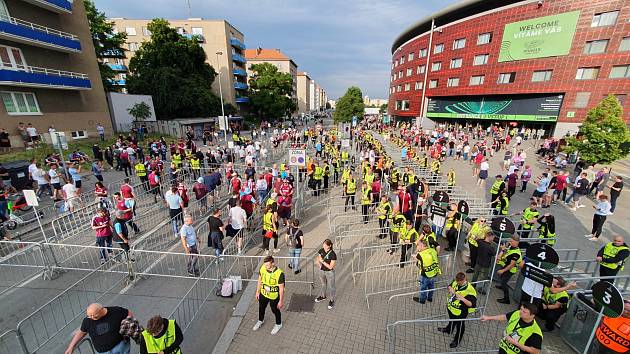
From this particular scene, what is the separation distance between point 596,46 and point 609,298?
42.5 meters

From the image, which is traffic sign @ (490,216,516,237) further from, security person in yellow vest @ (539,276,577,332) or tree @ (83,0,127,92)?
tree @ (83,0,127,92)

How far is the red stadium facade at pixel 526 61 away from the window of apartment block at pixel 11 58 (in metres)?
51.3

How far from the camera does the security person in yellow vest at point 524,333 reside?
3670mm

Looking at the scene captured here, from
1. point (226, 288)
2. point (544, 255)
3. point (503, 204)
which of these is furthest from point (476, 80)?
point (226, 288)

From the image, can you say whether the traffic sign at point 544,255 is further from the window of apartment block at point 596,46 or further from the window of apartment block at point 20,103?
the window of apartment block at point 596,46

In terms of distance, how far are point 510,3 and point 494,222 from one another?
144ft

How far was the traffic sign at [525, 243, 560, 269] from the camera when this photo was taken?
17.4ft

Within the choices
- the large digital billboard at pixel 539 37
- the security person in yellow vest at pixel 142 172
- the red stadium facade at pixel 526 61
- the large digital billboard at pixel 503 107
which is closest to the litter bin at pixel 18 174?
the security person in yellow vest at pixel 142 172

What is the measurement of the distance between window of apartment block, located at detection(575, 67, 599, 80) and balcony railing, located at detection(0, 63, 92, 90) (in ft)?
172

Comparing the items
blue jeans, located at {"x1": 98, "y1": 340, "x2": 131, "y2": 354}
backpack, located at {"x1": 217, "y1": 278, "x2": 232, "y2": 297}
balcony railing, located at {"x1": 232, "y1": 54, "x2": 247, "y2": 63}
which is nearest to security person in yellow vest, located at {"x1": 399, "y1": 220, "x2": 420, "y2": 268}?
backpack, located at {"x1": 217, "y1": 278, "x2": 232, "y2": 297}

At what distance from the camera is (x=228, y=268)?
7574 millimetres

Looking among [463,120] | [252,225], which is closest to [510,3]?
[463,120]

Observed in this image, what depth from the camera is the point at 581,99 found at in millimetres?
32125

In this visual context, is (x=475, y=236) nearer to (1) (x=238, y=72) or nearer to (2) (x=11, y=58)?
(2) (x=11, y=58)
